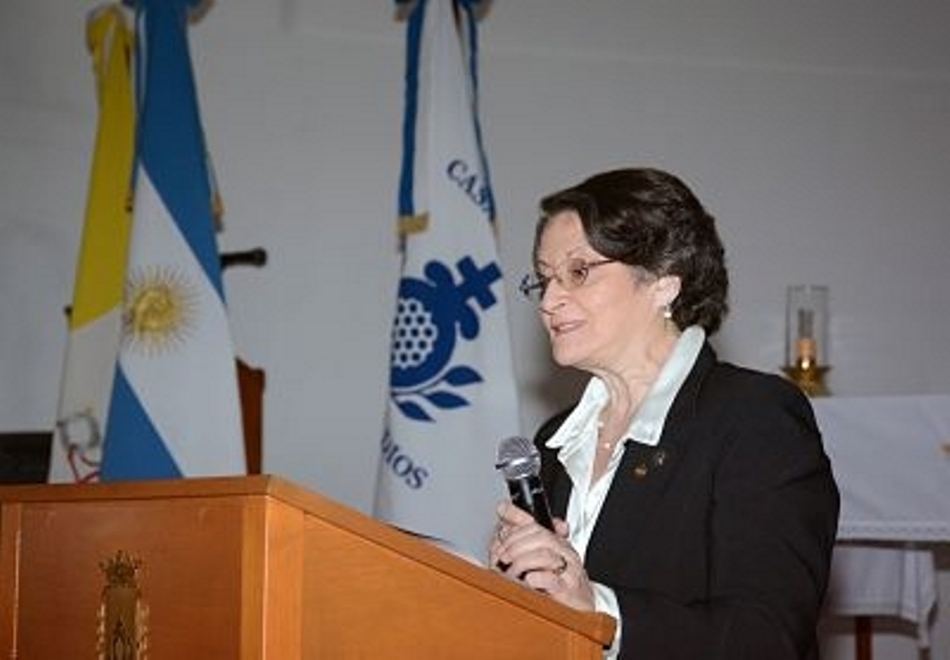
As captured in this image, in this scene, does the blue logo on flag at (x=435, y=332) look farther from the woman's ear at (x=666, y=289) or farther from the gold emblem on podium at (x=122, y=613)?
the gold emblem on podium at (x=122, y=613)

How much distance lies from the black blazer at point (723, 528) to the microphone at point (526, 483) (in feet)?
0.46

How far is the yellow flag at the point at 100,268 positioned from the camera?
14.5 ft

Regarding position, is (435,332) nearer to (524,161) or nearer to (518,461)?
(524,161)

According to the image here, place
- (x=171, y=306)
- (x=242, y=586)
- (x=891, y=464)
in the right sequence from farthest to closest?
(x=171, y=306) < (x=891, y=464) < (x=242, y=586)

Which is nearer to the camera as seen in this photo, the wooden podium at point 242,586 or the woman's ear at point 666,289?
the wooden podium at point 242,586

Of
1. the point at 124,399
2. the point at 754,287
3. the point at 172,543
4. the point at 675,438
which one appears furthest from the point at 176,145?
the point at 172,543

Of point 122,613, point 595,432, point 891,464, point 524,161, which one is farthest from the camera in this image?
point 524,161

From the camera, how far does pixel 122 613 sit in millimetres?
1466

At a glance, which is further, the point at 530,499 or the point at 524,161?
the point at 524,161

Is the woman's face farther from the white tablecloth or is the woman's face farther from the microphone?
the white tablecloth

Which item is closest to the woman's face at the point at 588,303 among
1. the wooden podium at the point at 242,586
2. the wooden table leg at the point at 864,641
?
the wooden podium at the point at 242,586

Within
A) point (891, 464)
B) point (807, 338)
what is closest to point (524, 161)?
point (807, 338)

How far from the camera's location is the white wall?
5082 mm

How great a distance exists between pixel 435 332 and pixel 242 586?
3.14 metres
